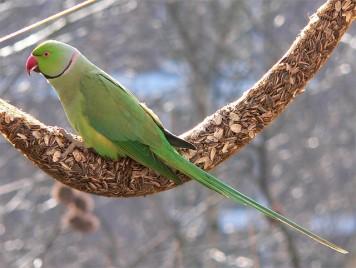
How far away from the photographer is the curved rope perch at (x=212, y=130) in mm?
2395

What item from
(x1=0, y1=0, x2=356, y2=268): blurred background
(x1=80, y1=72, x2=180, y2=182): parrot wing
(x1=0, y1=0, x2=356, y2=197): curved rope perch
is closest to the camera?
(x1=0, y1=0, x2=356, y2=197): curved rope perch

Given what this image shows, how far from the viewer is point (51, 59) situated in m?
2.60

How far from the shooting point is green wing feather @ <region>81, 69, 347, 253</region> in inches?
95.1

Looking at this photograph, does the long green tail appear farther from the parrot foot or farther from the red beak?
the red beak

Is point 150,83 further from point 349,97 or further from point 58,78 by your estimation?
point 58,78

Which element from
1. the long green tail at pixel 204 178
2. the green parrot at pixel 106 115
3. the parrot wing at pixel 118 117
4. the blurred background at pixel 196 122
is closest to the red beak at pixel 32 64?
the green parrot at pixel 106 115

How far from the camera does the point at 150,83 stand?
8.18 meters

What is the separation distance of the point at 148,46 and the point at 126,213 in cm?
211

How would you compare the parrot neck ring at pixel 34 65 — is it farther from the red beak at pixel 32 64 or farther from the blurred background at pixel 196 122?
the blurred background at pixel 196 122

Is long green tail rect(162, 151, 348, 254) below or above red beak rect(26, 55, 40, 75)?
below

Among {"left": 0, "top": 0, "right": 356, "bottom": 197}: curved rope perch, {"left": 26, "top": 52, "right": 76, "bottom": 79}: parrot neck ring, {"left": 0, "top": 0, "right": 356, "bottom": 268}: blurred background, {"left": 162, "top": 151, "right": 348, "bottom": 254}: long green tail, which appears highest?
{"left": 0, "top": 0, "right": 356, "bottom": 268}: blurred background

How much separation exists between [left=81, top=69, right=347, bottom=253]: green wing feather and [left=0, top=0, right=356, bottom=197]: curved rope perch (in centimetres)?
5

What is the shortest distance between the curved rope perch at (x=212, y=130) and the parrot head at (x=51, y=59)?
0.21 meters

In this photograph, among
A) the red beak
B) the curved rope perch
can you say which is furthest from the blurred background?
the red beak
